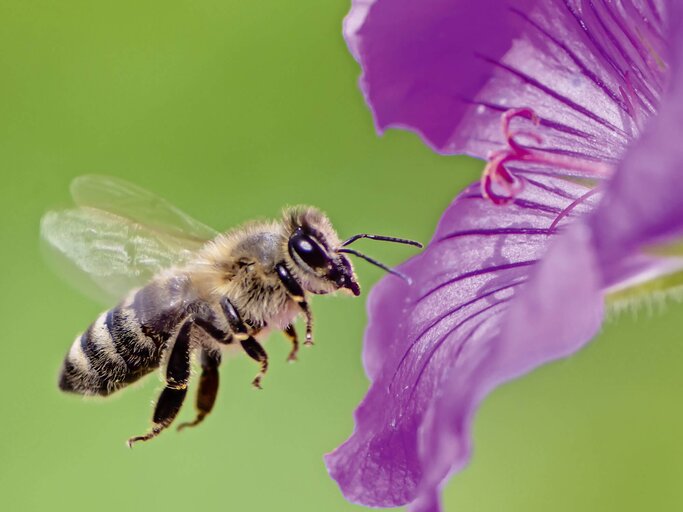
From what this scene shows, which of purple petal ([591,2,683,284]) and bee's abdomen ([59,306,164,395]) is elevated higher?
bee's abdomen ([59,306,164,395])

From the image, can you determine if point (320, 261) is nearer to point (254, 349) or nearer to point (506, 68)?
point (254, 349)

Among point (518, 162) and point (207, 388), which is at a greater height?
point (518, 162)

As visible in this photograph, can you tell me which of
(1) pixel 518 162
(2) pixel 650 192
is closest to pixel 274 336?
(1) pixel 518 162

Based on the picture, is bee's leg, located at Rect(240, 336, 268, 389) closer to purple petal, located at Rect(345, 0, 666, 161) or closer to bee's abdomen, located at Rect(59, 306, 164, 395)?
bee's abdomen, located at Rect(59, 306, 164, 395)

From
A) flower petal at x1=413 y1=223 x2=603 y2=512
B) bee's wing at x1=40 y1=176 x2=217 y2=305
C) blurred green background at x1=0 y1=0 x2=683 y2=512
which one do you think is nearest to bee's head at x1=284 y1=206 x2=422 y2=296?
bee's wing at x1=40 y1=176 x2=217 y2=305

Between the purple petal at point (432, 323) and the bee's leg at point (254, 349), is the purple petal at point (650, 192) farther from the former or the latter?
the bee's leg at point (254, 349)

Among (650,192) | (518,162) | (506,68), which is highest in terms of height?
(506,68)
